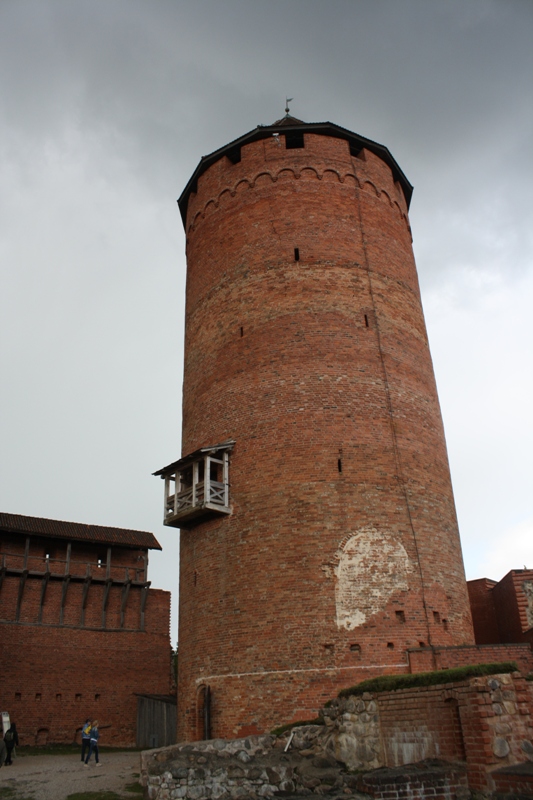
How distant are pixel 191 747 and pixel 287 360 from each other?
7877 mm

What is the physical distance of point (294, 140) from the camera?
18297mm

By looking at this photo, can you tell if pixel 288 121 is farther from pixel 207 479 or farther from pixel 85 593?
pixel 85 593

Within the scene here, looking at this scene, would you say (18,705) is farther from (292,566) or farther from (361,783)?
(361,783)

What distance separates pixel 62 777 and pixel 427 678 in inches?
321

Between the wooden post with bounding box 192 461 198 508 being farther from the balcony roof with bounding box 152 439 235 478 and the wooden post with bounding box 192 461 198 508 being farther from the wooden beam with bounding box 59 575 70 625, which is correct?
the wooden beam with bounding box 59 575 70 625

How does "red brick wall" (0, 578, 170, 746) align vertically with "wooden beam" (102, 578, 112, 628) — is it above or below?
below

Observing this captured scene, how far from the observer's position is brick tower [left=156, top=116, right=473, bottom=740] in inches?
491

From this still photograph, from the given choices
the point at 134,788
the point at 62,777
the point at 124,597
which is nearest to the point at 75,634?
the point at 124,597

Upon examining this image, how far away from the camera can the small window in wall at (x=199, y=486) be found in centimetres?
1409

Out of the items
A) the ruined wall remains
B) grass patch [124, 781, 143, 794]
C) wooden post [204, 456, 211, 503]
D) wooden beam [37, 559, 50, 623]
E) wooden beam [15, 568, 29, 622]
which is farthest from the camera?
wooden beam [37, 559, 50, 623]

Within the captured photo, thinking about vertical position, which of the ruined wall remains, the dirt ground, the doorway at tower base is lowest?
the dirt ground

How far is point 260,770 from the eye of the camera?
10.4m

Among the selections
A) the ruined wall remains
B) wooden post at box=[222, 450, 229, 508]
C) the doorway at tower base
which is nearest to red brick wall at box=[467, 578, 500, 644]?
the ruined wall remains

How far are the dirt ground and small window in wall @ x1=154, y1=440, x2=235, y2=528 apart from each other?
5203mm
